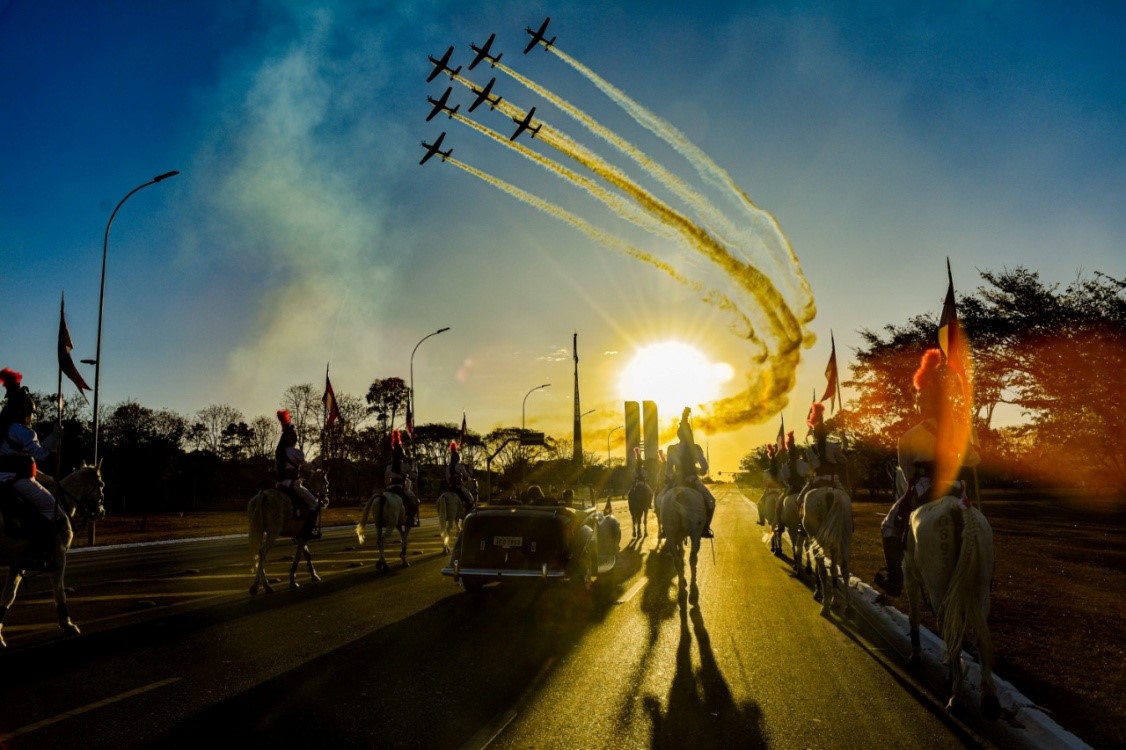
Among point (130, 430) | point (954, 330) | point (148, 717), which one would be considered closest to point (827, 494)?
point (954, 330)

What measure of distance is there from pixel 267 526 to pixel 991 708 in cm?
1075

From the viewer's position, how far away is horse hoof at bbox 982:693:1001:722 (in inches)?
213

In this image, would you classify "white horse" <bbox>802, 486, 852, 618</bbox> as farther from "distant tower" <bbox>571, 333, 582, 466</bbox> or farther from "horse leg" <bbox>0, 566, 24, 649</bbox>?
"distant tower" <bbox>571, 333, 582, 466</bbox>

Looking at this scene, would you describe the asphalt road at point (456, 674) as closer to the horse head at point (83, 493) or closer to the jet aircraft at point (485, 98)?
the horse head at point (83, 493)

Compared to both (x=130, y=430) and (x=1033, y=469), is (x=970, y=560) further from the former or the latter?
(x=130, y=430)

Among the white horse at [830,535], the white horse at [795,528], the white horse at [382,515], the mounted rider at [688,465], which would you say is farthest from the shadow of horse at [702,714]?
the white horse at [382,515]

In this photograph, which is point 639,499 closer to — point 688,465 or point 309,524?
point 688,465

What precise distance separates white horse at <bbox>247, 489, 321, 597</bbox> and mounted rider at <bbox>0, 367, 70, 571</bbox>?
11.5 ft

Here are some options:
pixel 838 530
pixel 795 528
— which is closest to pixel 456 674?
pixel 838 530

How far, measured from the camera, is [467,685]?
644 cm

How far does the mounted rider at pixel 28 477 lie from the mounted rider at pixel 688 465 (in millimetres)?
8380

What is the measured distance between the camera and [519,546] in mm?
10789

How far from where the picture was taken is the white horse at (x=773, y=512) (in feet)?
60.4

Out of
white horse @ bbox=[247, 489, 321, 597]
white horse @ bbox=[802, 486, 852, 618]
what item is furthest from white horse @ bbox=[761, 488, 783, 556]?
white horse @ bbox=[247, 489, 321, 597]
